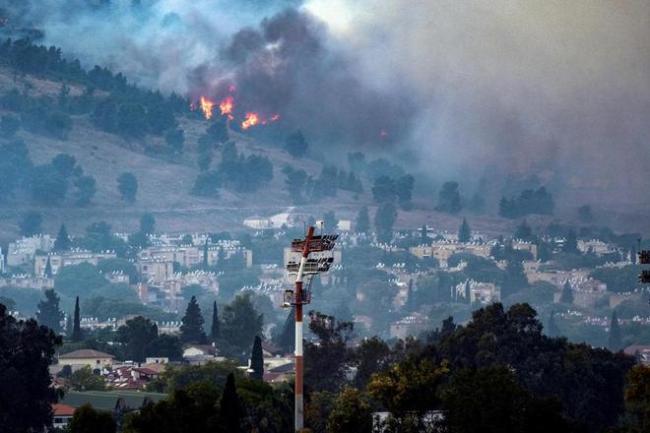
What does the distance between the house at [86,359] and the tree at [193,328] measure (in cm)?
1292

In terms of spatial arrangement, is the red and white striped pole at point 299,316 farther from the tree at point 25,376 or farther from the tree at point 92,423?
the tree at point 25,376

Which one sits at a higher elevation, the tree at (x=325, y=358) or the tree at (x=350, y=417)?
the tree at (x=325, y=358)

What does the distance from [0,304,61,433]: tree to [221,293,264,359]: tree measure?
62812mm

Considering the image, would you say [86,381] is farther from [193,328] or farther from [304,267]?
[304,267]

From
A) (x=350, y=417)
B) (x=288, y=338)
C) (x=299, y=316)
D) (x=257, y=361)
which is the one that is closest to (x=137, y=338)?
(x=288, y=338)

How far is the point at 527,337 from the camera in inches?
4887

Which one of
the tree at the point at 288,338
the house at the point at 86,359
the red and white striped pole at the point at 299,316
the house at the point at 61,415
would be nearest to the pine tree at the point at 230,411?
the red and white striped pole at the point at 299,316

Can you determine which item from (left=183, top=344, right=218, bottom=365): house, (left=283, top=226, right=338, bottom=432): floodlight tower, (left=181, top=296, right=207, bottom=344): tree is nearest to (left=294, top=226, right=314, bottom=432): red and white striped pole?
(left=283, top=226, right=338, bottom=432): floodlight tower

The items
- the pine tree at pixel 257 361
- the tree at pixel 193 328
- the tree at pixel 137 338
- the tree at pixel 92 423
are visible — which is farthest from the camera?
the tree at pixel 193 328

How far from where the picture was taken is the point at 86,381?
142750mm

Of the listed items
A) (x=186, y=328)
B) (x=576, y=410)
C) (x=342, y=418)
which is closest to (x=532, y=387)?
(x=576, y=410)

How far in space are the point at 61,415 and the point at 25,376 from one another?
23.0ft

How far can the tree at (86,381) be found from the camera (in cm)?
13950

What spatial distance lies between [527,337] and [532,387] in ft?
25.7
